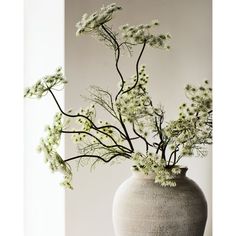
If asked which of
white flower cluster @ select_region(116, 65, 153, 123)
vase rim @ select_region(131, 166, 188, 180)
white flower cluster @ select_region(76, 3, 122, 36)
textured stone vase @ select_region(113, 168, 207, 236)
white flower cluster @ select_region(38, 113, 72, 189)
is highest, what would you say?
white flower cluster @ select_region(76, 3, 122, 36)

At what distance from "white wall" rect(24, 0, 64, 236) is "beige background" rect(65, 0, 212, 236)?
1.4 inches

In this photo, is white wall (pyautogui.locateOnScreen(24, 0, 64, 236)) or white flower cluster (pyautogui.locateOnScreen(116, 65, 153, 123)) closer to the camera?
white flower cluster (pyautogui.locateOnScreen(116, 65, 153, 123))

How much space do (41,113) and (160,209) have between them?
0.63 m

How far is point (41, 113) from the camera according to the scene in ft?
5.40

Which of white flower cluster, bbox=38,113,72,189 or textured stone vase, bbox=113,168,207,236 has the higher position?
white flower cluster, bbox=38,113,72,189

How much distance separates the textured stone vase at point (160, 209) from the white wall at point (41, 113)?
482mm

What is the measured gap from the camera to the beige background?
154 cm

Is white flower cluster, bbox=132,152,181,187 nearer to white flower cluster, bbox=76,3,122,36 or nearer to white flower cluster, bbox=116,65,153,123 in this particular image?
white flower cluster, bbox=116,65,153,123

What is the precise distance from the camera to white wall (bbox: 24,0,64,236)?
1621 millimetres

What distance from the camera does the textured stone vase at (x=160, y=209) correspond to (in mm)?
1147

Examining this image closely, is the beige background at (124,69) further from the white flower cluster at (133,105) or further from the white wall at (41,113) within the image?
the white flower cluster at (133,105)

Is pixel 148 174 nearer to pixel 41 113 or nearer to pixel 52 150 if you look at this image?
pixel 52 150

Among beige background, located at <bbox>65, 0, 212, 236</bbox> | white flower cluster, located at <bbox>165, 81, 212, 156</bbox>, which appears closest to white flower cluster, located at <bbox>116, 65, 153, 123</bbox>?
white flower cluster, located at <bbox>165, 81, 212, 156</bbox>

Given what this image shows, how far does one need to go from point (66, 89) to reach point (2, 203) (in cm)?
40
